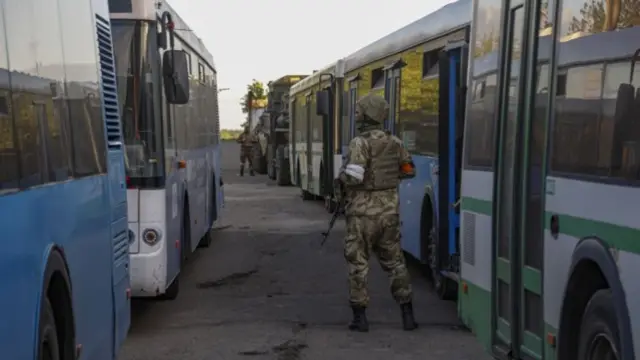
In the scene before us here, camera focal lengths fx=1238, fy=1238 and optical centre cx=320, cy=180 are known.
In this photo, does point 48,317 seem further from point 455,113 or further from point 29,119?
point 455,113

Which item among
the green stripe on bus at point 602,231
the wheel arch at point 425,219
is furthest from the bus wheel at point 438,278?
the green stripe on bus at point 602,231

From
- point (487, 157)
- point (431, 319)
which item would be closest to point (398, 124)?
point (431, 319)

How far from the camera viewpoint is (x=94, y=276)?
6953 mm

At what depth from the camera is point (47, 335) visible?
5.48 metres

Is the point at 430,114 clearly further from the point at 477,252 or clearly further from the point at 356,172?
the point at 477,252

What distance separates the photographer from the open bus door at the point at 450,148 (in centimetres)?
1154

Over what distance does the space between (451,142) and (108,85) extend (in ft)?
13.9

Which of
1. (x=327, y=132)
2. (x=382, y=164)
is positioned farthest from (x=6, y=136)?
(x=327, y=132)

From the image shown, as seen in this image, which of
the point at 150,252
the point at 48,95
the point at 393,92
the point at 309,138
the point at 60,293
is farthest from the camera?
the point at 309,138

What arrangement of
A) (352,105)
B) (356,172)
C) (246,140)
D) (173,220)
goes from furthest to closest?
(246,140), (352,105), (173,220), (356,172)

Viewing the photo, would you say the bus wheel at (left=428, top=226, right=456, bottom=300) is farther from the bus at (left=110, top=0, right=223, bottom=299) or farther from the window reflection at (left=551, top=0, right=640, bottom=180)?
the window reflection at (left=551, top=0, right=640, bottom=180)

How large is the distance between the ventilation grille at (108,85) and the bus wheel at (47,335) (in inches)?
94.8

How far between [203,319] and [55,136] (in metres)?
5.71

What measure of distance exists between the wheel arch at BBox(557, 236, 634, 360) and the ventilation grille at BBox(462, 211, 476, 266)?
2.23 m
